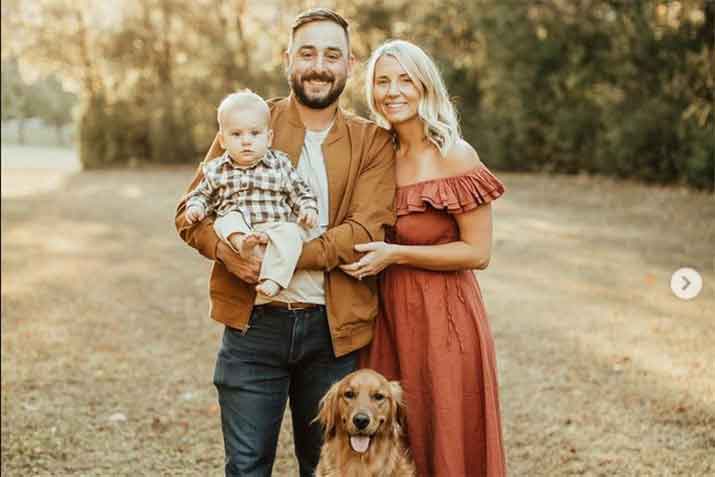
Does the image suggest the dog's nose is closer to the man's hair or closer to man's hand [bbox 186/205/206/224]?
man's hand [bbox 186/205/206/224]

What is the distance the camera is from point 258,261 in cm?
326

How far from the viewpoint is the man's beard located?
3404mm

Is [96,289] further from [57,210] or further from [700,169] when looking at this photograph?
[700,169]

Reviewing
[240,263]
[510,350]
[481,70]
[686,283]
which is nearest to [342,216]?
[240,263]

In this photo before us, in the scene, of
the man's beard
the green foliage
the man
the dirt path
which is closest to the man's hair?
the man

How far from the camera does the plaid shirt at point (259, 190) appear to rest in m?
3.32

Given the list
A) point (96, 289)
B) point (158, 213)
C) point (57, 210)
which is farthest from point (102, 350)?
point (57, 210)

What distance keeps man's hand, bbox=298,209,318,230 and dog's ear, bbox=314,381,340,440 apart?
2.29 feet

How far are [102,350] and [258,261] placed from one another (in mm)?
5455

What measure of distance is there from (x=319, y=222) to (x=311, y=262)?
255 mm

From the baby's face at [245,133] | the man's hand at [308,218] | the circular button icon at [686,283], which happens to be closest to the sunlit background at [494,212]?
the circular button icon at [686,283]

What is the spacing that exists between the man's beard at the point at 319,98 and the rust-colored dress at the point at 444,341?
0.48 meters

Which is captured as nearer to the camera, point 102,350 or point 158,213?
point 102,350

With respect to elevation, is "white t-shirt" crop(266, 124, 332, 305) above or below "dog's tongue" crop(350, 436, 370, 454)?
above
